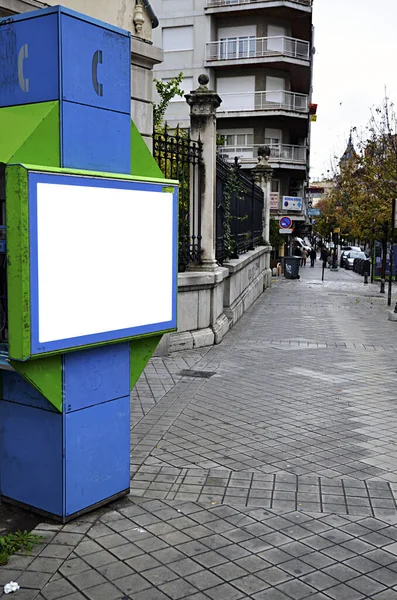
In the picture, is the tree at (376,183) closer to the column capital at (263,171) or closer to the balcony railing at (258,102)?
the column capital at (263,171)

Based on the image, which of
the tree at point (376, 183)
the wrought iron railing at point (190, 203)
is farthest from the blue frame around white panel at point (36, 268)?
the tree at point (376, 183)

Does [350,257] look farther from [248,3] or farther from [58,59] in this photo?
[58,59]

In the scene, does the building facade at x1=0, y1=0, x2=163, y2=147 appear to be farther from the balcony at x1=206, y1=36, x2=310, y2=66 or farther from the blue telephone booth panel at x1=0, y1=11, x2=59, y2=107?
the balcony at x1=206, y1=36, x2=310, y2=66

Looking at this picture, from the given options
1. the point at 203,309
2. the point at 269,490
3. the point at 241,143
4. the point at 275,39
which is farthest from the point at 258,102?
the point at 269,490

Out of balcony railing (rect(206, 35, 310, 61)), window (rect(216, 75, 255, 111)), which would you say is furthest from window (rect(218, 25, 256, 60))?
window (rect(216, 75, 255, 111))

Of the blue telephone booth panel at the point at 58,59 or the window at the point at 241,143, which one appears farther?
the window at the point at 241,143

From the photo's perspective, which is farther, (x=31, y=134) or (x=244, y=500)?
Result: (x=244, y=500)

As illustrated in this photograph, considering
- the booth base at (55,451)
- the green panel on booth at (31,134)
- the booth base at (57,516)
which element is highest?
the green panel on booth at (31,134)

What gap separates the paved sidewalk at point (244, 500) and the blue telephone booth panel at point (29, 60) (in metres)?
2.61

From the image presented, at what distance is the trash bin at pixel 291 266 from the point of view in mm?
29766

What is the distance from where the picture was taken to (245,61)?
41406 millimetres

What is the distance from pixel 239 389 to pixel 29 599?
489 centimetres

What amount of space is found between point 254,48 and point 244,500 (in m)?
41.7

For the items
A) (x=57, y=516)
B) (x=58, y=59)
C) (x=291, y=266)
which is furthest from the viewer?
(x=291, y=266)
